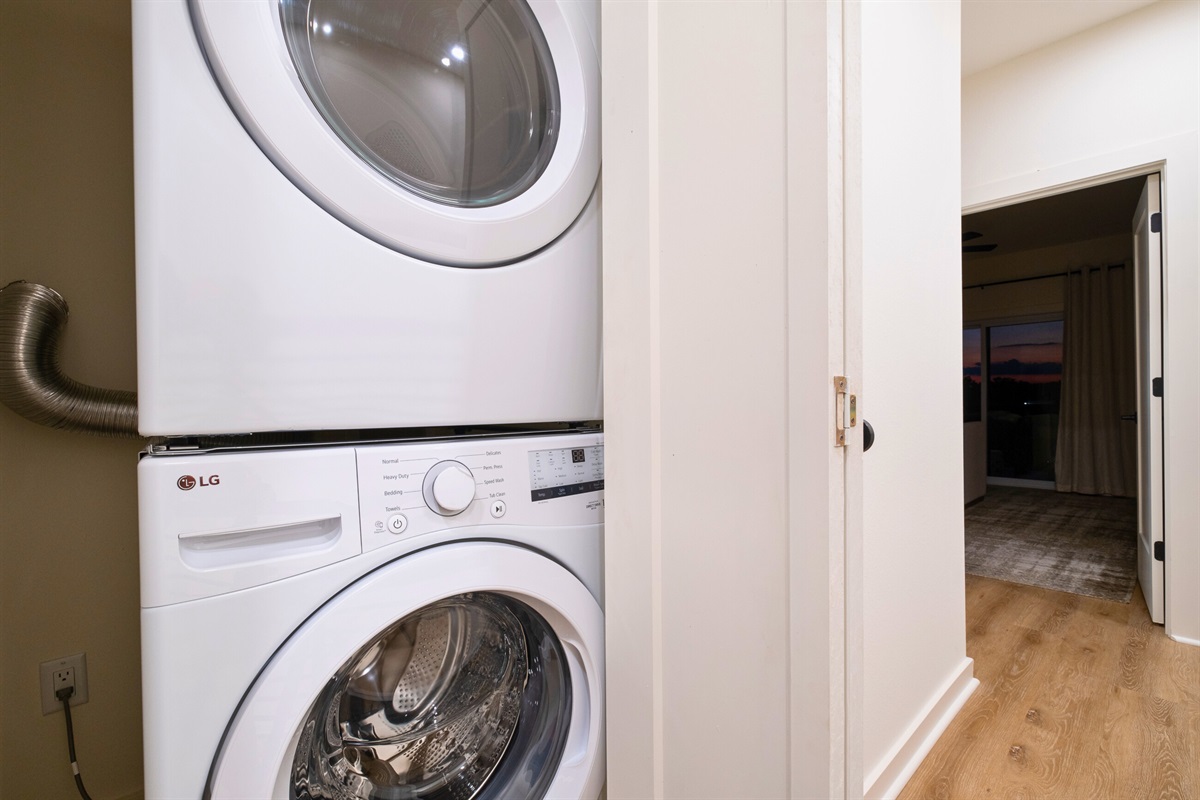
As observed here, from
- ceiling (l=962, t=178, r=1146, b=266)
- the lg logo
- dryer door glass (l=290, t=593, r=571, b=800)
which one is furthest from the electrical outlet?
ceiling (l=962, t=178, r=1146, b=266)

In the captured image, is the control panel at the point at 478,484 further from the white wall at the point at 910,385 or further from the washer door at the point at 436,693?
the white wall at the point at 910,385

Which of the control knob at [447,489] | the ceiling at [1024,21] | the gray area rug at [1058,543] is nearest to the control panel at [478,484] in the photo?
the control knob at [447,489]

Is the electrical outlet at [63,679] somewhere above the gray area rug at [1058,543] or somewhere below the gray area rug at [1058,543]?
above

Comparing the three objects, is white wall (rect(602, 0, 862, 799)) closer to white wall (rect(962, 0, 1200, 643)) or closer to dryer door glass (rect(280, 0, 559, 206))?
dryer door glass (rect(280, 0, 559, 206))

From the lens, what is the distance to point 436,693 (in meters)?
0.71

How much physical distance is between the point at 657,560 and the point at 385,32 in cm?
73

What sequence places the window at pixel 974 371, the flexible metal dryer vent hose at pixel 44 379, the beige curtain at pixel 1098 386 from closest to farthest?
the flexible metal dryer vent hose at pixel 44 379 < the beige curtain at pixel 1098 386 < the window at pixel 974 371

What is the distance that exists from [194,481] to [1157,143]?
9.38 feet

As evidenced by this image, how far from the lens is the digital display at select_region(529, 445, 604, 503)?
2.32 ft

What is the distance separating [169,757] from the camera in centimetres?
47

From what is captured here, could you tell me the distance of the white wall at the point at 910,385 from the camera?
3.43ft

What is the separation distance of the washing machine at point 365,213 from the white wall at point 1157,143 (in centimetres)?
224

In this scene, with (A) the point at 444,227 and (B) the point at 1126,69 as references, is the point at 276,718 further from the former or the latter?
(B) the point at 1126,69

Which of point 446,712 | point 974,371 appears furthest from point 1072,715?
point 974,371
